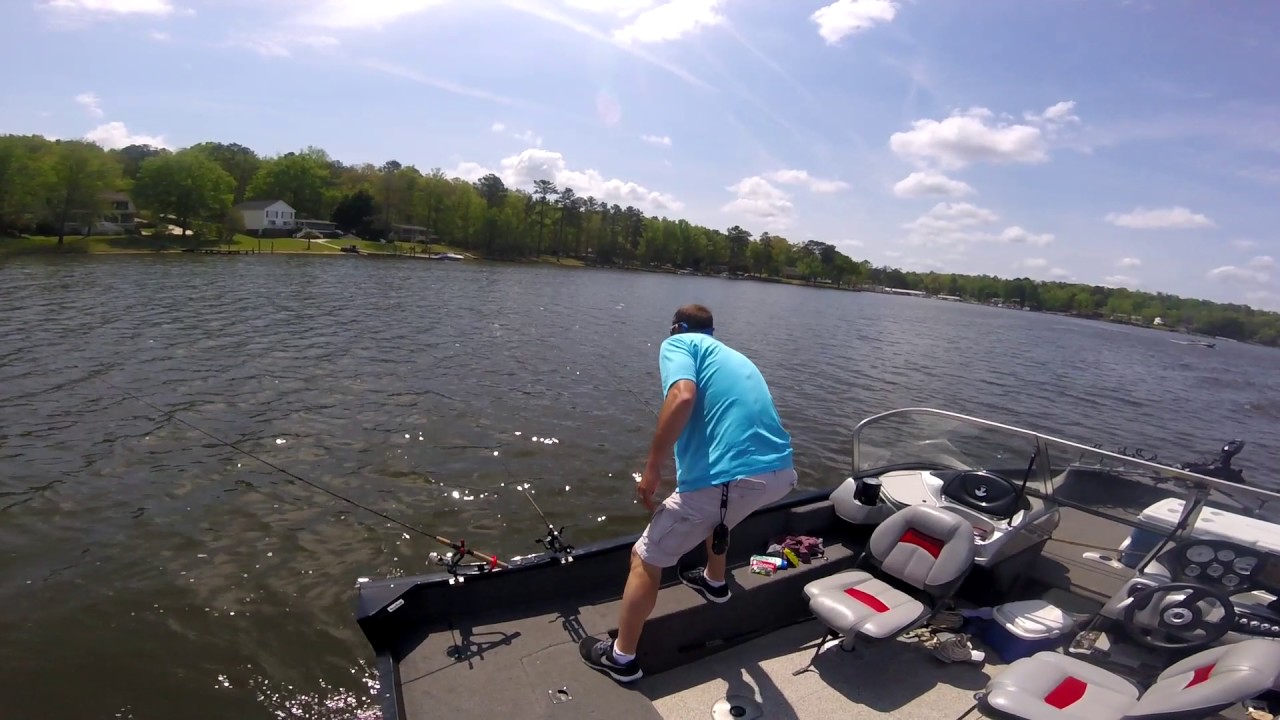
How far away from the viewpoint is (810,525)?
6.22 m

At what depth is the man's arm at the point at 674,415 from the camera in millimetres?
3549

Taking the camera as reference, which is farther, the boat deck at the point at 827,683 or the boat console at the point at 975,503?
the boat console at the point at 975,503

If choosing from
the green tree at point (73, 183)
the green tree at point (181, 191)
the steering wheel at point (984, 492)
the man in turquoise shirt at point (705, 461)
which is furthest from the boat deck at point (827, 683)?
the green tree at point (181, 191)

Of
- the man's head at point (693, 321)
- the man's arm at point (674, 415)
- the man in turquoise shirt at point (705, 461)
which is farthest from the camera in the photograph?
the man's head at point (693, 321)

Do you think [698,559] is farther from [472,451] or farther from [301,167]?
[301,167]

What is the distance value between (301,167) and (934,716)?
114m

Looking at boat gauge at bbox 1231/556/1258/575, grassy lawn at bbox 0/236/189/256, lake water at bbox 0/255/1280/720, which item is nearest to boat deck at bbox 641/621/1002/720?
boat gauge at bbox 1231/556/1258/575

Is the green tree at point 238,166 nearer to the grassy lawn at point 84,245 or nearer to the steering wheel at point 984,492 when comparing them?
the grassy lawn at point 84,245

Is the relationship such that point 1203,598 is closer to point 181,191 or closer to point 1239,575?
point 1239,575

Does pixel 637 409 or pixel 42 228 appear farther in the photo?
pixel 42 228

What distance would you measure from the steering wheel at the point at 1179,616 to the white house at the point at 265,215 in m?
101

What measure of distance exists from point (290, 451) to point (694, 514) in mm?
9620

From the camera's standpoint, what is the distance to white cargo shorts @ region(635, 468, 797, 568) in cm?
376

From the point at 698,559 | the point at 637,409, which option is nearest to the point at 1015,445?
the point at 698,559
